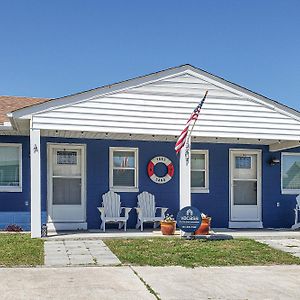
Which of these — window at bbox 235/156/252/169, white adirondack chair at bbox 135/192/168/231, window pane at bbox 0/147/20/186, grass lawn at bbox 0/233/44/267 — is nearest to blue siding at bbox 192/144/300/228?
window at bbox 235/156/252/169

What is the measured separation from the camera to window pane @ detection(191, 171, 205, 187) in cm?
1344

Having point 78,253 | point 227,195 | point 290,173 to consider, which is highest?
point 290,173

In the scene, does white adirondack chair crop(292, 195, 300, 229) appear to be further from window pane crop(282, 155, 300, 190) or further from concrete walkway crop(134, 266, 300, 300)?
concrete walkway crop(134, 266, 300, 300)

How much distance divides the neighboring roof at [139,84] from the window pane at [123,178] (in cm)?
282

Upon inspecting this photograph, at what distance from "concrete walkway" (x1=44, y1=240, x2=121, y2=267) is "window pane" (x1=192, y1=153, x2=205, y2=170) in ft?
14.1

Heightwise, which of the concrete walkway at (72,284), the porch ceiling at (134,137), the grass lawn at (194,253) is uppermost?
the porch ceiling at (134,137)

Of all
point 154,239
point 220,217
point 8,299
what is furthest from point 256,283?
point 220,217

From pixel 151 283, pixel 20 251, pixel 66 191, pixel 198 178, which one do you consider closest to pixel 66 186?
pixel 66 191

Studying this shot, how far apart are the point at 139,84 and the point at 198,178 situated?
3670 mm

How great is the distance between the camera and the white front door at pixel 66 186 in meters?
12.6

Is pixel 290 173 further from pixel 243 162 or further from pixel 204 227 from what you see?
pixel 204 227

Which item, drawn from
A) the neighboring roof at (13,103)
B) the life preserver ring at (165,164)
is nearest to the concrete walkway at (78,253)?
the life preserver ring at (165,164)

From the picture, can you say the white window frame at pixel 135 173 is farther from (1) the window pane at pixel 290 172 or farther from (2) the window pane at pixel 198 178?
(1) the window pane at pixel 290 172

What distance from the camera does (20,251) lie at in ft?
28.1
